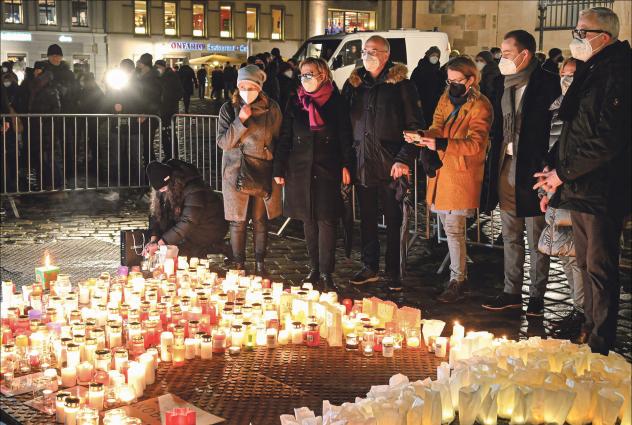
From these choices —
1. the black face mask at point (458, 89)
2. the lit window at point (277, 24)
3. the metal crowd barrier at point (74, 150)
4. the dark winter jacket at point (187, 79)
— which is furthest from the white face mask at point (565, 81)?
the lit window at point (277, 24)

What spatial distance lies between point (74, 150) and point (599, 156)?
12116mm

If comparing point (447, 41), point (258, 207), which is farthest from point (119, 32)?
point (258, 207)

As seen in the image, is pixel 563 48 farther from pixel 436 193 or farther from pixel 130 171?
pixel 436 193

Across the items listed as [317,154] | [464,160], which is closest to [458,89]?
[464,160]

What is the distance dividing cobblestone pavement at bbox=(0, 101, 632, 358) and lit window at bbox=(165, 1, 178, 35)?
146 feet

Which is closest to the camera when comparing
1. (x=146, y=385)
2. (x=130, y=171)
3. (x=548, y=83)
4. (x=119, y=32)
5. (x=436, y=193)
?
(x=146, y=385)

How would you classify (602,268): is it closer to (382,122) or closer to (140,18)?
(382,122)

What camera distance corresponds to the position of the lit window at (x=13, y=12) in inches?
2082

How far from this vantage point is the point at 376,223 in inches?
373

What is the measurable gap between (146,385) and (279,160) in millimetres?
3525

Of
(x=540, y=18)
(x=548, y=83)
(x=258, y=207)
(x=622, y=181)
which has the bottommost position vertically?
(x=258, y=207)

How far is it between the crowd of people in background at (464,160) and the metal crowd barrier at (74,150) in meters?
6.53

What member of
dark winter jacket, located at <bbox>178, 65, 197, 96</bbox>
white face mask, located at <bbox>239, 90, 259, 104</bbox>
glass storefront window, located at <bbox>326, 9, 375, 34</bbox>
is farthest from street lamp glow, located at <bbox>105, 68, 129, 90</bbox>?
glass storefront window, located at <bbox>326, 9, 375, 34</bbox>

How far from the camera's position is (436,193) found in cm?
866
